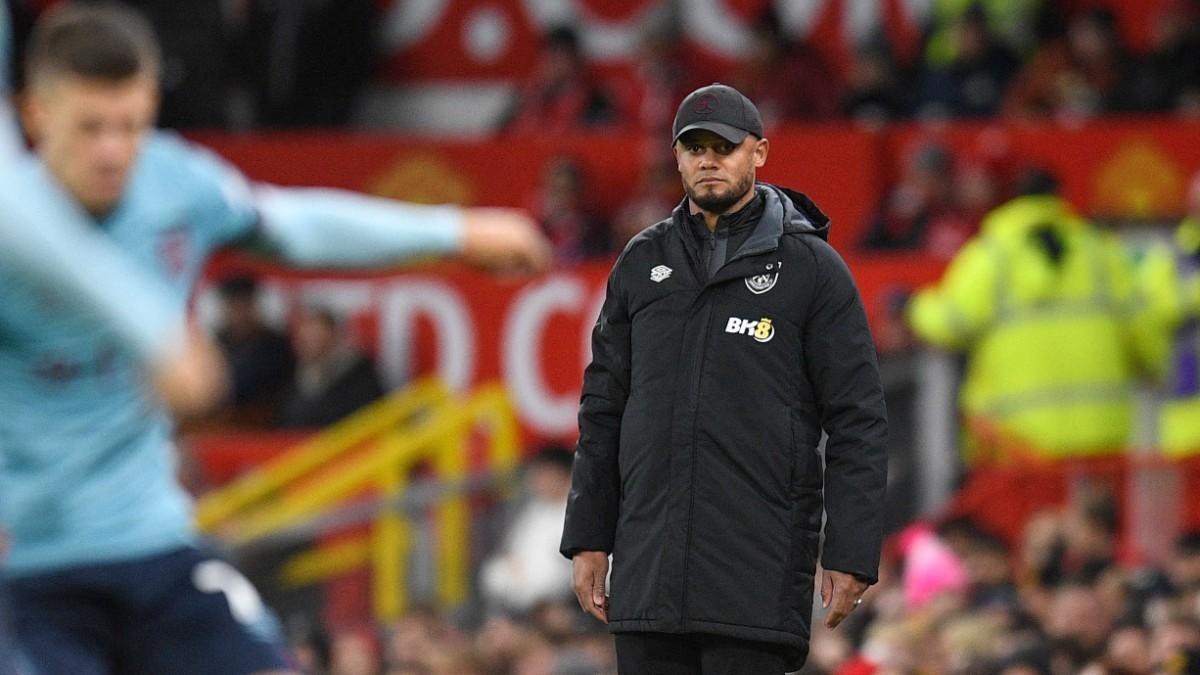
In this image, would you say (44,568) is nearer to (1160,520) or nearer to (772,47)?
(1160,520)

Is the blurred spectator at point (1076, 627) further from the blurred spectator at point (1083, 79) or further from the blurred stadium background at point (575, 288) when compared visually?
the blurred spectator at point (1083, 79)

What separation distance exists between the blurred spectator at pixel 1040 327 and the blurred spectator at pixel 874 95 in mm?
3255

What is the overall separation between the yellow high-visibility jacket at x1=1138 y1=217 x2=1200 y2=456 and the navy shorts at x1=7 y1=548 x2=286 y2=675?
6.12 metres

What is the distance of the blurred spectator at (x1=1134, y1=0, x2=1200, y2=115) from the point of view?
43.5 ft

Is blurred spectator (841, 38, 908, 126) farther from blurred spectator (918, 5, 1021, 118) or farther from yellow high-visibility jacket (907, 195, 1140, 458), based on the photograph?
yellow high-visibility jacket (907, 195, 1140, 458)

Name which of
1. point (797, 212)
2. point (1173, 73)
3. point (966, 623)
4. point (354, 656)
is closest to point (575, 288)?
point (354, 656)

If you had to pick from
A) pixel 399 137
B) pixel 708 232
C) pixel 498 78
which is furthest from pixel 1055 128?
pixel 708 232

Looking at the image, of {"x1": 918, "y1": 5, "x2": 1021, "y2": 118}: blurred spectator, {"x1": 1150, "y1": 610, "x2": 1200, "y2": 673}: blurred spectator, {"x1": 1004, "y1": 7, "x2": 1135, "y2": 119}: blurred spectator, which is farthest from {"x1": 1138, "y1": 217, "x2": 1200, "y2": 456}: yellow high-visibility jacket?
{"x1": 918, "y1": 5, "x2": 1021, "y2": 118}: blurred spectator

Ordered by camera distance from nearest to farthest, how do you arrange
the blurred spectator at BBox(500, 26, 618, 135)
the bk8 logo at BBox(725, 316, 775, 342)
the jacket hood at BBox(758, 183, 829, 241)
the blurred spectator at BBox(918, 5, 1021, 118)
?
the bk8 logo at BBox(725, 316, 775, 342)
the jacket hood at BBox(758, 183, 829, 241)
the blurred spectator at BBox(918, 5, 1021, 118)
the blurred spectator at BBox(500, 26, 618, 135)

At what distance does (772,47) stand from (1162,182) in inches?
109

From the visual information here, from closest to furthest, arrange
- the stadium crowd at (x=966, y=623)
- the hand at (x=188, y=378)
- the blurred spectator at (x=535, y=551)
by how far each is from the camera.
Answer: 1. the hand at (x=188, y=378)
2. the stadium crowd at (x=966, y=623)
3. the blurred spectator at (x=535, y=551)

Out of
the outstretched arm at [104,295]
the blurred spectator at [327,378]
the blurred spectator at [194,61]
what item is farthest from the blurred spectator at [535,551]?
the outstretched arm at [104,295]

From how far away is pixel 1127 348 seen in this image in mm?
11000

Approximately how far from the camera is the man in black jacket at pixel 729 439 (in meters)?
5.32
